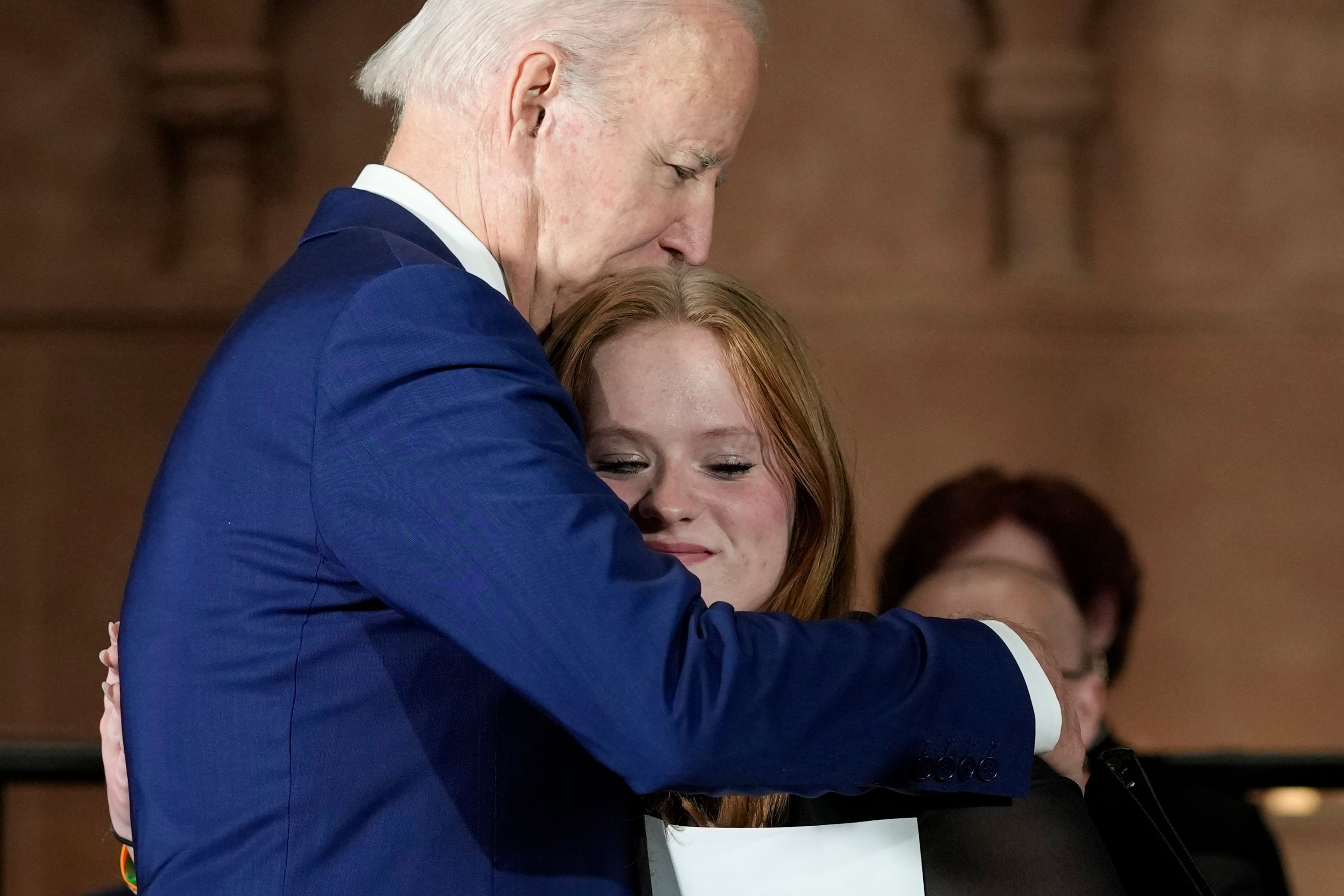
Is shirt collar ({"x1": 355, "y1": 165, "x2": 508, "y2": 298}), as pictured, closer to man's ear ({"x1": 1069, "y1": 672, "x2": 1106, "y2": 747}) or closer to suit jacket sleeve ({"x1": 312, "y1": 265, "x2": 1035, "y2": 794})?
suit jacket sleeve ({"x1": 312, "y1": 265, "x2": 1035, "y2": 794})

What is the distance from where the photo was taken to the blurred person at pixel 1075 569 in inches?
124

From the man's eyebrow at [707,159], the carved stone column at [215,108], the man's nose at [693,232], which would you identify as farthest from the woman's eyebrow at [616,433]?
the carved stone column at [215,108]

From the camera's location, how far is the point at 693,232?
1.81 metres

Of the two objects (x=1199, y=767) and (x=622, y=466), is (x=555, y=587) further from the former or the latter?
(x=1199, y=767)

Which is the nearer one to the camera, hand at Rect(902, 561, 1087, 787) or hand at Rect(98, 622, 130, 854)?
hand at Rect(98, 622, 130, 854)

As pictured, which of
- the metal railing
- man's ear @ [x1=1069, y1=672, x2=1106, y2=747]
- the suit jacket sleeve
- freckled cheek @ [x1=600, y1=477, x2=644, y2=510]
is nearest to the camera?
the suit jacket sleeve

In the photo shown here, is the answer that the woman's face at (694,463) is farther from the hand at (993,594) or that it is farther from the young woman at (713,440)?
the hand at (993,594)

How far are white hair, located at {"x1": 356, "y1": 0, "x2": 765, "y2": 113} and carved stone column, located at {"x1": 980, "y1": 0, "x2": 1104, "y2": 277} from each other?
11.4ft

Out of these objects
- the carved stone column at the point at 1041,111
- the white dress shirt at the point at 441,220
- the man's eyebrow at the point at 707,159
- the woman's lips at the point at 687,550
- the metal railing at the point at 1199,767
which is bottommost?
the metal railing at the point at 1199,767

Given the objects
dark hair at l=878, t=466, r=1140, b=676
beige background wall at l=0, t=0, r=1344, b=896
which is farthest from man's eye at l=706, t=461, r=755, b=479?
beige background wall at l=0, t=0, r=1344, b=896

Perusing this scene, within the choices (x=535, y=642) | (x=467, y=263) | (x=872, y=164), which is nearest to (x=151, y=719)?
(x=535, y=642)

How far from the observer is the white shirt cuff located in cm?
147

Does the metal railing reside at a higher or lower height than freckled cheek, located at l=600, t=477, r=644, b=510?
lower

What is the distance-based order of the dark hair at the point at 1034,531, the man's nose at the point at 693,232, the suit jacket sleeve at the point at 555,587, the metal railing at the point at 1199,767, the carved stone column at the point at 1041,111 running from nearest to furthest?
the suit jacket sleeve at the point at 555,587 → the man's nose at the point at 693,232 → the metal railing at the point at 1199,767 → the dark hair at the point at 1034,531 → the carved stone column at the point at 1041,111
